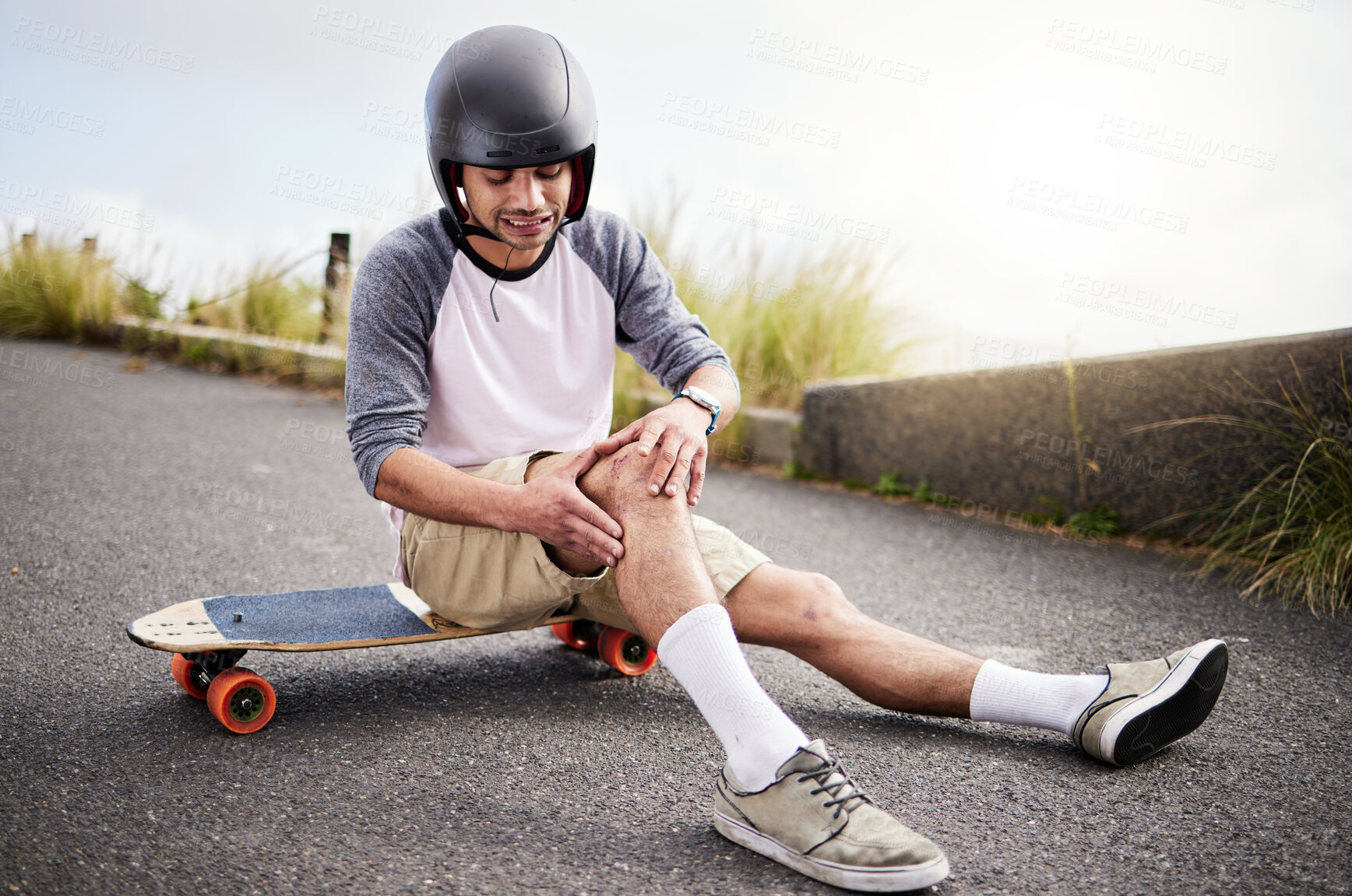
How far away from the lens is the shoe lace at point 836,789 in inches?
69.0

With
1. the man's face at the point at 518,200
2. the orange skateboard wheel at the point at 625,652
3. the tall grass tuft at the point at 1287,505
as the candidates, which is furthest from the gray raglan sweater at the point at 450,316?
the tall grass tuft at the point at 1287,505

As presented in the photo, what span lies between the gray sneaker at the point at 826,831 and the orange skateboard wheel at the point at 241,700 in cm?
111

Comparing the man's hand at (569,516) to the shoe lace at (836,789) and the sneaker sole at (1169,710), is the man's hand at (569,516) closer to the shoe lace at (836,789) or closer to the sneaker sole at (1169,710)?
the shoe lace at (836,789)

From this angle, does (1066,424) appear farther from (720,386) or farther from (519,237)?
(519,237)

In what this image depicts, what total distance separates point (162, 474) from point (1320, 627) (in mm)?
4934

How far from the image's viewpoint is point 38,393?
6.76 m

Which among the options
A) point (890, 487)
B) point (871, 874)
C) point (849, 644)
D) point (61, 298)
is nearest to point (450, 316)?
point (849, 644)

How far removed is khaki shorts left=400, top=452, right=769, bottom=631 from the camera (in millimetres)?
2236

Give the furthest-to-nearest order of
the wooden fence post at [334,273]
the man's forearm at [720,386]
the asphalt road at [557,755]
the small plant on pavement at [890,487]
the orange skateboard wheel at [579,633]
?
the wooden fence post at [334,273] → the small plant on pavement at [890,487] → the orange skateboard wheel at [579,633] → the man's forearm at [720,386] → the asphalt road at [557,755]

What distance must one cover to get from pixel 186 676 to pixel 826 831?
158cm

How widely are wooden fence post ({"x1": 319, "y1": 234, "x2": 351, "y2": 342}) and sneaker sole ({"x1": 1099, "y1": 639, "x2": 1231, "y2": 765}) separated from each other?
25.3 feet

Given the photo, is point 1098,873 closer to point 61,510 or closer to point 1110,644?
point 1110,644

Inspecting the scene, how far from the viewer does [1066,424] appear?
450 centimetres

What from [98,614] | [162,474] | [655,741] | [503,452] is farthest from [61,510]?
[655,741]
